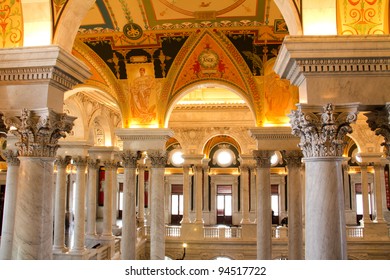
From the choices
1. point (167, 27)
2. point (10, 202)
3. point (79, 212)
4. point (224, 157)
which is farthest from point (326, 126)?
point (224, 157)

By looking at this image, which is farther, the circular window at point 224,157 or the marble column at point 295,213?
the circular window at point 224,157

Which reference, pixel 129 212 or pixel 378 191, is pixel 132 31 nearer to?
pixel 129 212

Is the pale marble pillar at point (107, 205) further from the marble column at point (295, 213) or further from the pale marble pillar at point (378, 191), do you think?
the pale marble pillar at point (378, 191)

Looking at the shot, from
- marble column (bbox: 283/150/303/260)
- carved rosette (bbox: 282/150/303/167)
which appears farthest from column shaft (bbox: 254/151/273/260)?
marble column (bbox: 283/150/303/260)

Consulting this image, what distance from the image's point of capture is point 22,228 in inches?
222

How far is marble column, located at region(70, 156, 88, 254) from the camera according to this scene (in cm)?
1393

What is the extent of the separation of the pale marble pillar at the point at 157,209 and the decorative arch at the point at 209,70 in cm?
103

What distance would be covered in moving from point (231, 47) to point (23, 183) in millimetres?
6916

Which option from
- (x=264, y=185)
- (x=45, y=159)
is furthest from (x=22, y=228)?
(x=264, y=185)

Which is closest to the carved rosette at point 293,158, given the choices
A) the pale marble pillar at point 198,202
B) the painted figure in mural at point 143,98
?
the painted figure in mural at point 143,98

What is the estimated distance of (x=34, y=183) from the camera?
569 centimetres

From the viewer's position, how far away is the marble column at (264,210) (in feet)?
35.8

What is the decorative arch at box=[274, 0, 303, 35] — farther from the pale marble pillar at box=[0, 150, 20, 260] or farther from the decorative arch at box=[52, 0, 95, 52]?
the pale marble pillar at box=[0, 150, 20, 260]

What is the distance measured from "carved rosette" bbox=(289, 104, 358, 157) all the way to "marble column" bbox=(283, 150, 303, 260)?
16.9 feet
